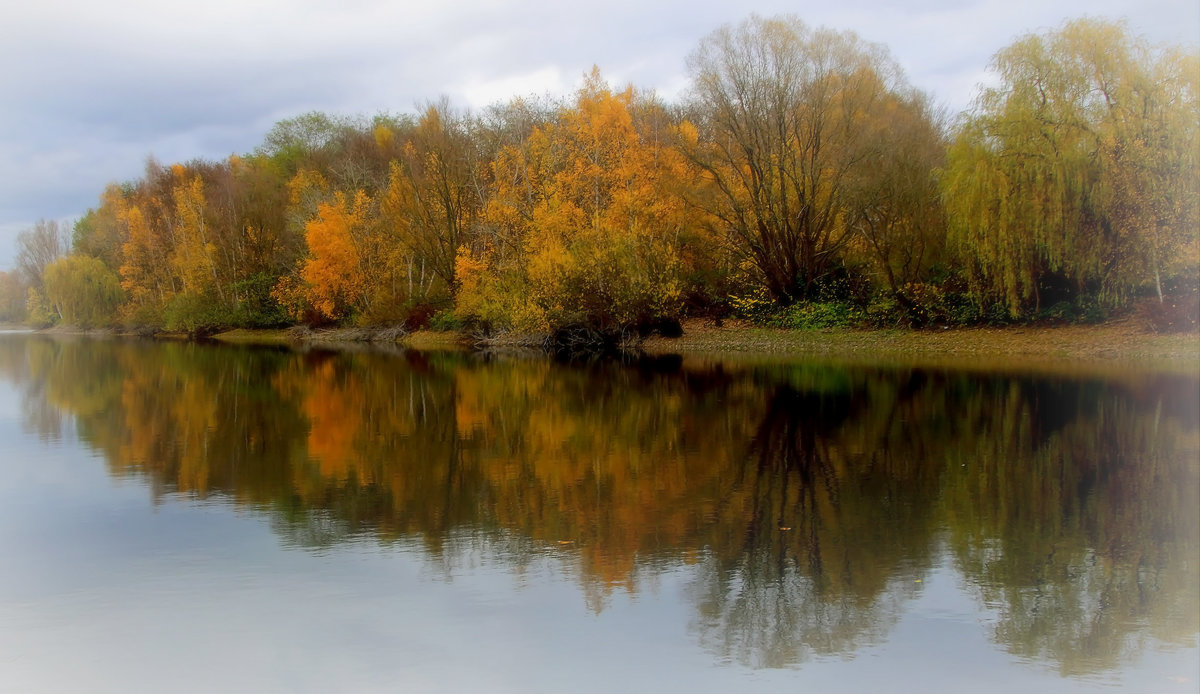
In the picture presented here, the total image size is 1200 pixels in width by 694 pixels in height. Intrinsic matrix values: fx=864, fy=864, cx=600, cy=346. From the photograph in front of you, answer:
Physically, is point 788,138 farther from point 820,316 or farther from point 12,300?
point 12,300

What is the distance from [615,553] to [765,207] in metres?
31.9

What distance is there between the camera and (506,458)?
13.4 m

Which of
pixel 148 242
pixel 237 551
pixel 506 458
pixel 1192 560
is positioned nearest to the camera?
pixel 1192 560

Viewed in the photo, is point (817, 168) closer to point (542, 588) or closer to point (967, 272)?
point (967, 272)

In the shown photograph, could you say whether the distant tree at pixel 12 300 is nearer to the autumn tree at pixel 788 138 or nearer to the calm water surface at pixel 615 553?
the autumn tree at pixel 788 138

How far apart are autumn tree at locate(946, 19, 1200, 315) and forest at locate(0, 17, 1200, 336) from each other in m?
0.08

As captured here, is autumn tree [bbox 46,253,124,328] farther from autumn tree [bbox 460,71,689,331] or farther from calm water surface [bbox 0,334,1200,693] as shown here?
calm water surface [bbox 0,334,1200,693]

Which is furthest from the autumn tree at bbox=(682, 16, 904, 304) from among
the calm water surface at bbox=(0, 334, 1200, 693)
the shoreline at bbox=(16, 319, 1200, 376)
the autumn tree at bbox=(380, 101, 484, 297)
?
the calm water surface at bbox=(0, 334, 1200, 693)

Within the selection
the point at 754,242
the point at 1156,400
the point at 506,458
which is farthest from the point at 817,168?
the point at 506,458

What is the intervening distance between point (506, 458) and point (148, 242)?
6576 cm

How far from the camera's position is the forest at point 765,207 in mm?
29375

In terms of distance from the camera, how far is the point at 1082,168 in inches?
1147

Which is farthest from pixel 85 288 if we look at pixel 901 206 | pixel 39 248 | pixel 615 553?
pixel 615 553

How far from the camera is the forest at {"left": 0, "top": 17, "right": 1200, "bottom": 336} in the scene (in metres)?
29.4
